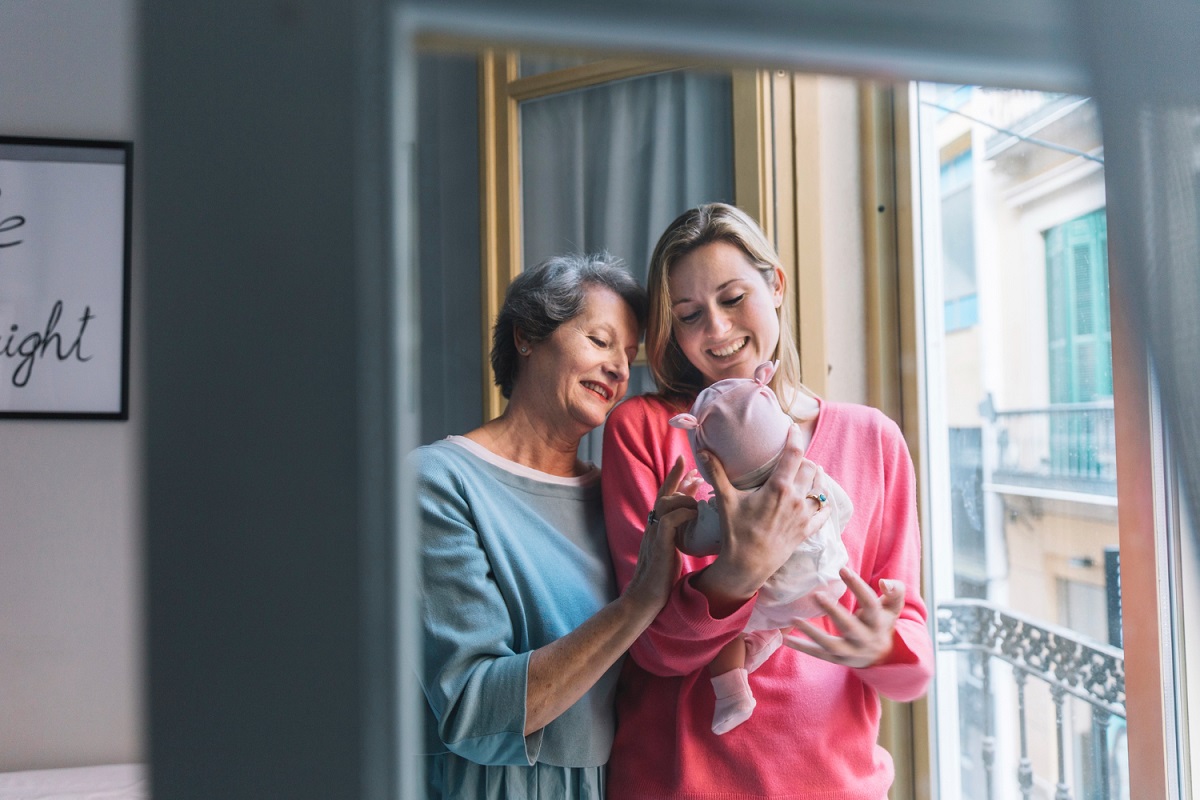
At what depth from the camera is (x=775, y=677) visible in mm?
1010

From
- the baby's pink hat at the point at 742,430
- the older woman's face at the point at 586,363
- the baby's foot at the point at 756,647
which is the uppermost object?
the older woman's face at the point at 586,363

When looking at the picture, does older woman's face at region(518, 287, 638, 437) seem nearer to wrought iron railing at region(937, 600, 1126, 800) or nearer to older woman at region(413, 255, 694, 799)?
older woman at region(413, 255, 694, 799)

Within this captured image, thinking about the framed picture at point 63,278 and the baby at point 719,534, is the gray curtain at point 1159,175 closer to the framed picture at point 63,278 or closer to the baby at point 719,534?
the baby at point 719,534

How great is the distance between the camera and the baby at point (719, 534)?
2.98 ft

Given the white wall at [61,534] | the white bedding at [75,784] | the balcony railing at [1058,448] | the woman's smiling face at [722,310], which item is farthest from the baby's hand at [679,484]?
the white wall at [61,534]

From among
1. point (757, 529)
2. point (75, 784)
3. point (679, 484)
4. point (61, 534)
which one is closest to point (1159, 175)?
point (757, 529)

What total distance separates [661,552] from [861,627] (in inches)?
9.3

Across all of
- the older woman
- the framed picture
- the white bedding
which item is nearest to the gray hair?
the older woman

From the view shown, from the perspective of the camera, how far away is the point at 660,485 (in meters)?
1.03

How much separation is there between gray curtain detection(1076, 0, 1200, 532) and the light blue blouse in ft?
2.72

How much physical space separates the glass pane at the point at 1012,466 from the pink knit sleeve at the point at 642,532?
0.87 metres

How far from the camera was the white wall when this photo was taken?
220cm

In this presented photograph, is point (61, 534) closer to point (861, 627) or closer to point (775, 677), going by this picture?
point (775, 677)

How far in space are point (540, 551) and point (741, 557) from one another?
0.26m
